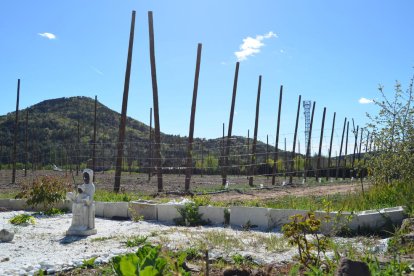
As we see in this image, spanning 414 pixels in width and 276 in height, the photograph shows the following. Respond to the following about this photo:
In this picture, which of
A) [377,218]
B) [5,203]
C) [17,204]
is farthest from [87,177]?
[377,218]

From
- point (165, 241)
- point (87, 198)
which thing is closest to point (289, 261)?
point (165, 241)

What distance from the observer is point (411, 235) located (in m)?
4.84

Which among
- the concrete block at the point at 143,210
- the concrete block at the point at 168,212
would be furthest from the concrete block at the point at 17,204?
the concrete block at the point at 168,212

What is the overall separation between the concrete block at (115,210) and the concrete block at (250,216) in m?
2.61

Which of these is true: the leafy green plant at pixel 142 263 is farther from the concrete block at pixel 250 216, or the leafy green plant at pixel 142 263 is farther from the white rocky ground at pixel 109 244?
the concrete block at pixel 250 216

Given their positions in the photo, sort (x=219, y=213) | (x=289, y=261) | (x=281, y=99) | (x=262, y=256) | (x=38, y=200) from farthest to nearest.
→ (x=281, y=99) → (x=38, y=200) → (x=219, y=213) → (x=262, y=256) → (x=289, y=261)

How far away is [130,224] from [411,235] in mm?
5205

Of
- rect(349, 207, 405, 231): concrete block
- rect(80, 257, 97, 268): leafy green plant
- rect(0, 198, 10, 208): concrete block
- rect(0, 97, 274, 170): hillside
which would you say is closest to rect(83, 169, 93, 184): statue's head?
rect(80, 257, 97, 268): leafy green plant

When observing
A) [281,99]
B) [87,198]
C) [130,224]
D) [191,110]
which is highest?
[281,99]

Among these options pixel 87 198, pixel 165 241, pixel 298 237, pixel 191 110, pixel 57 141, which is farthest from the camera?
pixel 57 141

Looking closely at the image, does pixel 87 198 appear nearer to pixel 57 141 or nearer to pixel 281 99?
pixel 281 99

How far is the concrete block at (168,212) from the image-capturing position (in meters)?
8.73

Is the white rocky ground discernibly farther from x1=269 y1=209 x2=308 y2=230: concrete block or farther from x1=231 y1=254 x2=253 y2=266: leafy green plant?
x1=269 y1=209 x2=308 y2=230: concrete block

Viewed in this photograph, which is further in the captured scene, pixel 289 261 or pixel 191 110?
pixel 191 110
